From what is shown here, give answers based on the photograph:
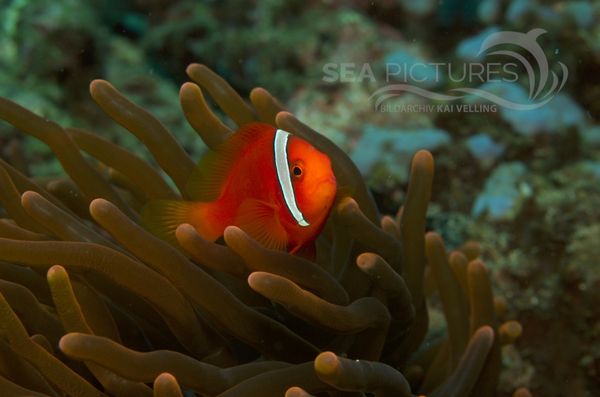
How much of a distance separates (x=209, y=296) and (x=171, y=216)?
189 mm

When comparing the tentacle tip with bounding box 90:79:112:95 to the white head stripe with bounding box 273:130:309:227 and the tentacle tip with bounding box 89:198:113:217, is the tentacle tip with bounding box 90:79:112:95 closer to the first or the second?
the tentacle tip with bounding box 89:198:113:217

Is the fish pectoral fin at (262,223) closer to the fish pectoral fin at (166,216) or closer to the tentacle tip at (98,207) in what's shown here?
the fish pectoral fin at (166,216)

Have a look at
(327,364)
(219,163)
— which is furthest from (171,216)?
(327,364)

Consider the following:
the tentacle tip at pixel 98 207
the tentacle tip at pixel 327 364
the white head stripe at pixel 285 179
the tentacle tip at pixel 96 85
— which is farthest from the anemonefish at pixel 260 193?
the tentacle tip at pixel 96 85

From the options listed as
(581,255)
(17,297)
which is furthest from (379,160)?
(17,297)

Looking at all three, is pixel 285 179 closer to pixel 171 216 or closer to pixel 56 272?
pixel 171 216

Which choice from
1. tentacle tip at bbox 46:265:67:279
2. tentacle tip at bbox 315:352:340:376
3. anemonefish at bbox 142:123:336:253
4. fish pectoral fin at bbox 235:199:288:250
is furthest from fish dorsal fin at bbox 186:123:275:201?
tentacle tip at bbox 315:352:340:376

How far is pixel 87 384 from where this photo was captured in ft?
4.33

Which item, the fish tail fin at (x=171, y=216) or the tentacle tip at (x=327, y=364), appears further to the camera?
the fish tail fin at (x=171, y=216)

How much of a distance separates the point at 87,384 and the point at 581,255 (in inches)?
74.1

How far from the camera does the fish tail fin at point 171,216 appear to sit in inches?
55.8

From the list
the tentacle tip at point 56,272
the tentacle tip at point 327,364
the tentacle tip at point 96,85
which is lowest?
the tentacle tip at point 327,364

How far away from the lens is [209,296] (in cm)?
139

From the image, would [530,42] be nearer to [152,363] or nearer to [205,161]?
[205,161]
